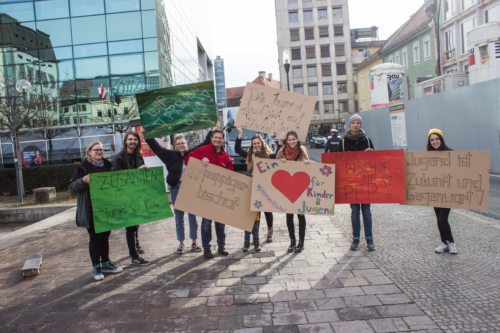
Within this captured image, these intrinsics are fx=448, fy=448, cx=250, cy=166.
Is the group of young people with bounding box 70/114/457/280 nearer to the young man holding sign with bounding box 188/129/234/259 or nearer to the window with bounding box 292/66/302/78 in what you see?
the young man holding sign with bounding box 188/129/234/259

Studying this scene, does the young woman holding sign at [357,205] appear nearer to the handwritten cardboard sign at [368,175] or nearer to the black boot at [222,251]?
the handwritten cardboard sign at [368,175]

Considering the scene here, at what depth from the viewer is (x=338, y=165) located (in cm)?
647

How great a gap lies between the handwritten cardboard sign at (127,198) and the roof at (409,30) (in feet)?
119

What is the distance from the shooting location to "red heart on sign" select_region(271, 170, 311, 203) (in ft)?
20.3

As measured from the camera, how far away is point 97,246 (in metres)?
5.95

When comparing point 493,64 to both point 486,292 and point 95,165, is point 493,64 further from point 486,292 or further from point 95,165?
point 95,165

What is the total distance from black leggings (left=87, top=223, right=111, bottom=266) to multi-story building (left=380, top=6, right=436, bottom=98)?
107ft

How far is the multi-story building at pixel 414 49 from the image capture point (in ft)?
122

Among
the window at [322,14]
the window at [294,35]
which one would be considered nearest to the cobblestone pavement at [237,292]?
the window at [294,35]

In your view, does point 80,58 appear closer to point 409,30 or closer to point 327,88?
point 409,30

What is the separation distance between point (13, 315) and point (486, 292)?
4998 mm

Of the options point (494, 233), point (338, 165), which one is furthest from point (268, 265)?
point (494, 233)

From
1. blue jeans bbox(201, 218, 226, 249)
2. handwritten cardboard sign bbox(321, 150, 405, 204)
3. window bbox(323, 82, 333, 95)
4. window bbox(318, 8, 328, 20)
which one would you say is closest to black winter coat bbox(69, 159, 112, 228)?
blue jeans bbox(201, 218, 226, 249)

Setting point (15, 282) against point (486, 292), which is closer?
point (486, 292)
